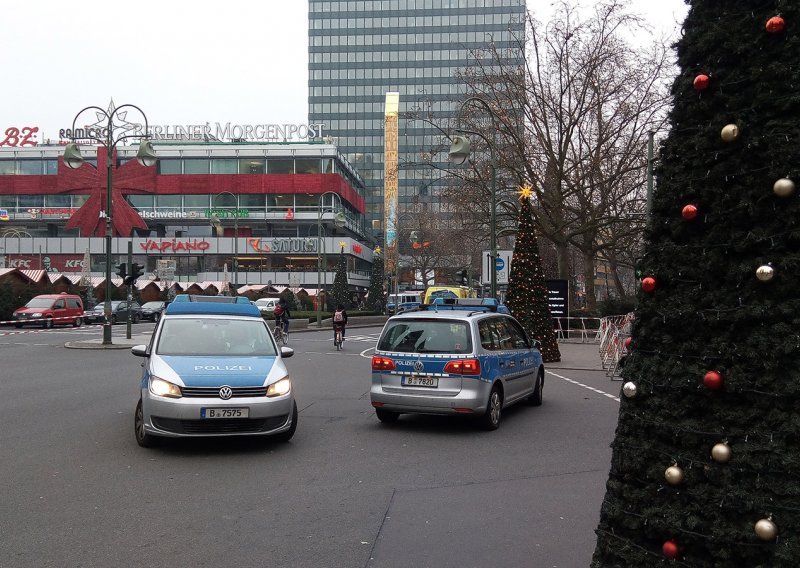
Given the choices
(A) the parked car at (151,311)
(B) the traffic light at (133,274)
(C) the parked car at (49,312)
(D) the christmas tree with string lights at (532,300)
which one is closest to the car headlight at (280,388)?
(D) the christmas tree with string lights at (532,300)

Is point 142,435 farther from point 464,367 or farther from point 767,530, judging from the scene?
point 767,530

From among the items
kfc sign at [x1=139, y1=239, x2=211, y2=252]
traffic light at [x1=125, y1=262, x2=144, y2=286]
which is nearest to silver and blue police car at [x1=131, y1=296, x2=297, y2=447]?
traffic light at [x1=125, y1=262, x2=144, y2=286]

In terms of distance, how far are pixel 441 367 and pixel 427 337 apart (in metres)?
0.52

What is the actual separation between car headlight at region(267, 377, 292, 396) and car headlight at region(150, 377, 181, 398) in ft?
3.28

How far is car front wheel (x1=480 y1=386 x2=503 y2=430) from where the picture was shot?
396 inches

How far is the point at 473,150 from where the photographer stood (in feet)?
122

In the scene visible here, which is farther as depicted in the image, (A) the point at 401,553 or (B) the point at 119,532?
(B) the point at 119,532

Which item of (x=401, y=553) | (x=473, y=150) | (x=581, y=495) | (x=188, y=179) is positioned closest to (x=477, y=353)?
(x=581, y=495)

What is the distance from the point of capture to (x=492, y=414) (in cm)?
1014

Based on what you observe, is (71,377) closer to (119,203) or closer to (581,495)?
(581,495)

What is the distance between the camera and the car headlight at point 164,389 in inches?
319

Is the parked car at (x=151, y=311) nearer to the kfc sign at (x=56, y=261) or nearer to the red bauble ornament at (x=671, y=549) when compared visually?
the kfc sign at (x=56, y=261)

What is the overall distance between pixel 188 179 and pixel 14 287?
38740 mm

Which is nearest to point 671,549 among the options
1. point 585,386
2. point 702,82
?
point 702,82
